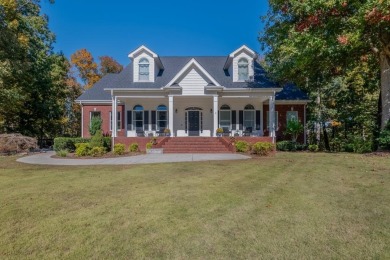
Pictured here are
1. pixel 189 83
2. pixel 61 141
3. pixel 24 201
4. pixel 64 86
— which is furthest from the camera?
pixel 64 86

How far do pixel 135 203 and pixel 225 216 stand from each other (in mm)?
1937

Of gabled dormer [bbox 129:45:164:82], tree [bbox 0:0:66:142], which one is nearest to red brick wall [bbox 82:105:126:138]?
gabled dormer [bbox 129:45:164:82]

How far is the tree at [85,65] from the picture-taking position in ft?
133

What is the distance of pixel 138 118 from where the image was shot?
22.5 m

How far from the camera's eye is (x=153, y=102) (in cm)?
2233

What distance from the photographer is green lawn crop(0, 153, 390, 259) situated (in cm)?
350

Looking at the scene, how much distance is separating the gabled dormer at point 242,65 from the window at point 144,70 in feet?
22.7

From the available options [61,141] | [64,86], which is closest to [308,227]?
[61,141]

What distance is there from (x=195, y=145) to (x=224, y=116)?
5.79 m

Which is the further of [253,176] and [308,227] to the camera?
[253,176]

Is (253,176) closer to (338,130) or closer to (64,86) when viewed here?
(338,130)

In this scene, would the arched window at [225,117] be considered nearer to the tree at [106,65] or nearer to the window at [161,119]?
the window at [161,119]

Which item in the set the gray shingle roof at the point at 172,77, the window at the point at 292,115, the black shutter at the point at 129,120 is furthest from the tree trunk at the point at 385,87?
the black shutter at the point at 129,120

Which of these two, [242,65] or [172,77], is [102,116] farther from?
[242,65]
